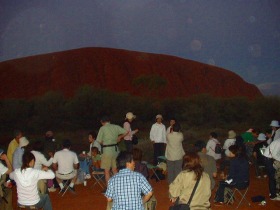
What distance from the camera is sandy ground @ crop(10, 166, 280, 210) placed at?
809 centimetres

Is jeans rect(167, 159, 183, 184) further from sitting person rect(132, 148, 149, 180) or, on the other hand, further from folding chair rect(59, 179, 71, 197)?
sitting person rect(132, 148, 149, 180)

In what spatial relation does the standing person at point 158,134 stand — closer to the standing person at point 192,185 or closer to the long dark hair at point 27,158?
the long dark hair at point 27,158

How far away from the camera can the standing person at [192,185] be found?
446 cm

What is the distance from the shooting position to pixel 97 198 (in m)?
8.95

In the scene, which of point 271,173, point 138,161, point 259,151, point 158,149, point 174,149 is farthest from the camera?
point 158,149

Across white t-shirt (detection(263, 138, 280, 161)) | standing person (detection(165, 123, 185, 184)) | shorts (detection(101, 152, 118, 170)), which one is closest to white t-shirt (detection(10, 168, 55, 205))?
shorts (detection(101, 152, 118, 170))

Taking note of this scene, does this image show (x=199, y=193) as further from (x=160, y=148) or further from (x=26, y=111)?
(x=26, y=111)

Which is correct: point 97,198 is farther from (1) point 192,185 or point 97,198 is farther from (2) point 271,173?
(1) point 192,185

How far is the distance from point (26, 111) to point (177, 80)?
30.7 metres

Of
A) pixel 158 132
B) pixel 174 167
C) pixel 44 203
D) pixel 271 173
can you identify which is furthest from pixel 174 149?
pixel 44 203

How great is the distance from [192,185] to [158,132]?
626cm

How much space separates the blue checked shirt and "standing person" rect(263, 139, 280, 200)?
4.18 m

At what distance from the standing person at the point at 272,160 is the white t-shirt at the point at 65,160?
394 cm

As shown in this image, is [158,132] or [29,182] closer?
[29,182]
